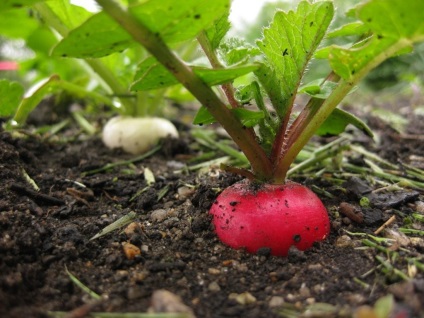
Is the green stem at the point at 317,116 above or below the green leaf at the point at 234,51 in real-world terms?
below

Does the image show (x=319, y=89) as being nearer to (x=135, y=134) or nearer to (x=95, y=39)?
(x=95, y=39)

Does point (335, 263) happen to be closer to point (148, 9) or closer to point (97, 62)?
point (148, 9)

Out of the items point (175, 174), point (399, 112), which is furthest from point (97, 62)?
point (399, 112)

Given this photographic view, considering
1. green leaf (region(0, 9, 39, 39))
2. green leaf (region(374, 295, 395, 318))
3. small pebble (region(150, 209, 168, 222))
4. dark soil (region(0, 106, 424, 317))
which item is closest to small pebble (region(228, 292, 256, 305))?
dark soil (region(0, 106, 424, 317))

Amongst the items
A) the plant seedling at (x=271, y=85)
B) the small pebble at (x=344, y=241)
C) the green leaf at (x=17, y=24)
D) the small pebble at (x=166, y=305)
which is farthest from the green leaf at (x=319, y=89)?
the green leaf at (x=17, y=24)

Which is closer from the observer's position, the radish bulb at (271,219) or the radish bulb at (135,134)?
the radish bulb at (271,219)

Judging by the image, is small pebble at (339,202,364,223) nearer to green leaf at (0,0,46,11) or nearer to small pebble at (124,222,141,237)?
small pebble at (124,222,141,237)

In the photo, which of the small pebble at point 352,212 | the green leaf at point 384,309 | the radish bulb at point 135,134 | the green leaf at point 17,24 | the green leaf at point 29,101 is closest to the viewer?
the green leaf at point 384,309

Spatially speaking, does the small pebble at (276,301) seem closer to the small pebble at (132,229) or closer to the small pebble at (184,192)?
the small pebble at (132,229)
